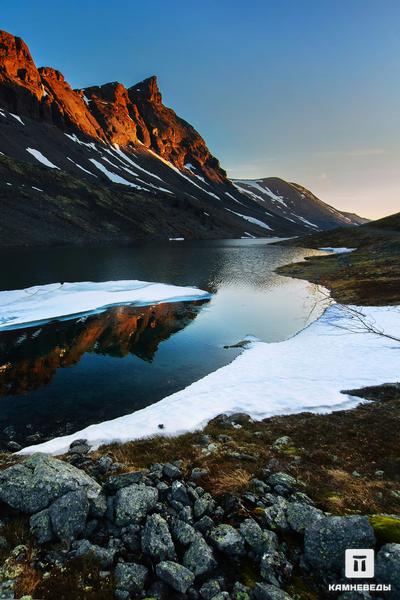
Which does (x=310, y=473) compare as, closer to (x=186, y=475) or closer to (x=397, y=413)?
(x=186, y=475)

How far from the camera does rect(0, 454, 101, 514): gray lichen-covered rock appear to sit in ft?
25.9

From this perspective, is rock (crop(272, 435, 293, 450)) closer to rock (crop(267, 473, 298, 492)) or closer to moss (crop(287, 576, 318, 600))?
rock (crop(267, 473, 298, 492))

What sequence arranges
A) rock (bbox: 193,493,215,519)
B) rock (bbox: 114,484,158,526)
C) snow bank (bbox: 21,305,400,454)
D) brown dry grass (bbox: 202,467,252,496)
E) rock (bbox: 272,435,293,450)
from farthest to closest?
1. snow bank (bbox: 21,305,400,454)
2. rock (bbox: 272,435,293,450)
3. brown dry grass (bbox: 202,467,252,496)
4. rock (bbox: 193,493,215,519)
5. rock (bbox: 114,484,158,526)

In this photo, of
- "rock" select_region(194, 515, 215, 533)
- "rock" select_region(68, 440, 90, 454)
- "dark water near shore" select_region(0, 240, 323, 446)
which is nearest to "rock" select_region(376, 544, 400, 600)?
"rock" select_region(194, 515, 215, 533)

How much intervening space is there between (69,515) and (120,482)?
5.33 ft

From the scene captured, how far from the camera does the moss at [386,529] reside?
22.5 ft

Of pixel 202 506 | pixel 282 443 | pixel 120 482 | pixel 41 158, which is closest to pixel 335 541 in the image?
pixel 202 506

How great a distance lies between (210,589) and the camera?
253 inches

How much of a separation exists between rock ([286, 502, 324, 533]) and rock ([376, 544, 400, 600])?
158 cm

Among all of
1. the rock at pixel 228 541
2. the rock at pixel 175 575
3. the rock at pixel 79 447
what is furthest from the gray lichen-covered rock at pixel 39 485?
the rock at pixel 79 447

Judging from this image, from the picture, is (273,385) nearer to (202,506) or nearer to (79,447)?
(79,447)

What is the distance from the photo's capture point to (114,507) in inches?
321

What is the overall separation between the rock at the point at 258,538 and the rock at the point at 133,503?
7.52 ft

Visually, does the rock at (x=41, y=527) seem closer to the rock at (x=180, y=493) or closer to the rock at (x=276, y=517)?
the rock at (x=180, y=493)
